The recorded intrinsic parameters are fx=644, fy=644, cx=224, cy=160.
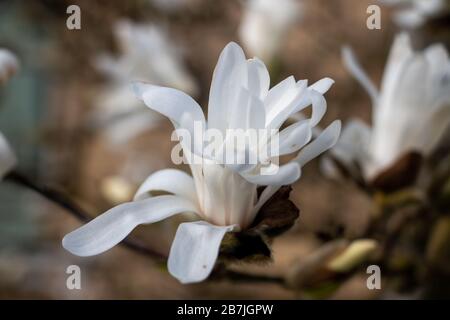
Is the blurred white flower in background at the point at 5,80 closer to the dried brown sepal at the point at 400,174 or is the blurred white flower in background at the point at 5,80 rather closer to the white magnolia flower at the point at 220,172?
the white magnolia flower at the point at 220,172

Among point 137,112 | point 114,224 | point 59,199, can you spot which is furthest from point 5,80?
point 137,112

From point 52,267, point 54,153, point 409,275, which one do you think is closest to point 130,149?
point 54,153

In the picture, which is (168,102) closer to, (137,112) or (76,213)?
(76,213)

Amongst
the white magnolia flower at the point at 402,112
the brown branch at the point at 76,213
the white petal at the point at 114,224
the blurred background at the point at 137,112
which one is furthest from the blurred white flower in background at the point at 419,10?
the white petal at the point at 114,224

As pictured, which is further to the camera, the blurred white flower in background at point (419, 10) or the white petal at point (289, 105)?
the blurred white flower in background at point (419, 10)

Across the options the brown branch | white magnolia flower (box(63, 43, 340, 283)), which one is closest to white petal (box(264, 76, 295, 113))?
white magnolia flower (box(63, 43, 340, 283))

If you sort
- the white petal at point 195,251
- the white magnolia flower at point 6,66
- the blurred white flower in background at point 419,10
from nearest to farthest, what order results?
the white petal at point 195,251 < the white magnolia flower at point 6,66 < the blurred white flower in background at point 419,10
